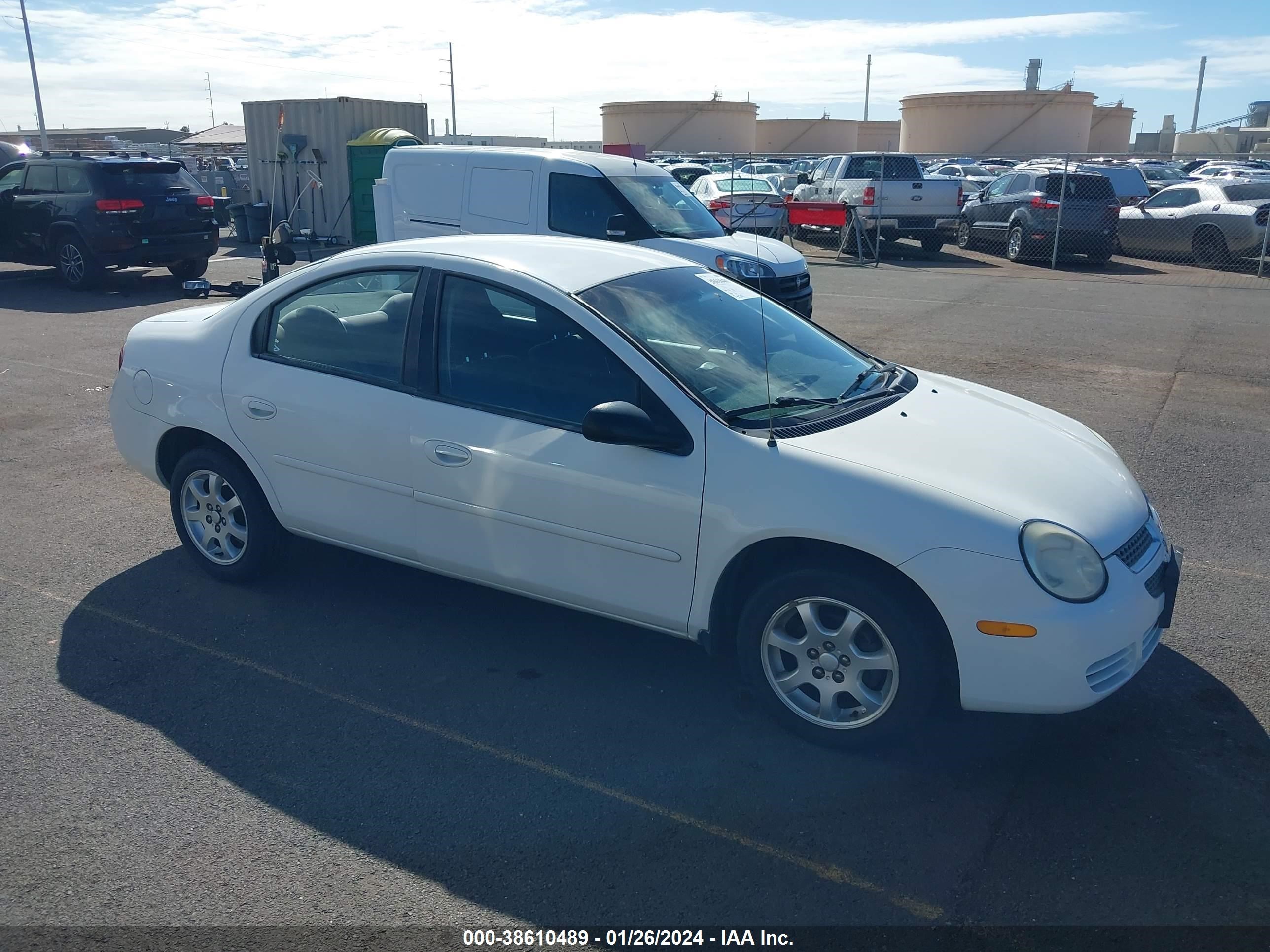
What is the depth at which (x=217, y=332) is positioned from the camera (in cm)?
489

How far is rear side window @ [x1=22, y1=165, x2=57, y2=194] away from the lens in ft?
48.2

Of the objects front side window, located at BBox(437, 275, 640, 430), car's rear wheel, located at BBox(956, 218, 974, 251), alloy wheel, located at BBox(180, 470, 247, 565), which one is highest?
front side window, located at BBox(437, 275, 640, 430)

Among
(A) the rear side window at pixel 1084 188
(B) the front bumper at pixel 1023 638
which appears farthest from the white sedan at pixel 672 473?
(A) the rear side window at pixel 1084 188

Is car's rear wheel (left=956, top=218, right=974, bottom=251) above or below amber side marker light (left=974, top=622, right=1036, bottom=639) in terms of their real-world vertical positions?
below

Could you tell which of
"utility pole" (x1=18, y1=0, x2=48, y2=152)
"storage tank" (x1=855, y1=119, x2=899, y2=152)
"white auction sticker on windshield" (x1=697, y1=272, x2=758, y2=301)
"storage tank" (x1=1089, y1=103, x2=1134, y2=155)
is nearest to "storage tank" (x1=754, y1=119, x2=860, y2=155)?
"storage tank" (x1=855, y1=119, x2=899, y2=152)

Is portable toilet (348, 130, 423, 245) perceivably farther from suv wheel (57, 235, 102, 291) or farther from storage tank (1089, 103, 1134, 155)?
storage tank (1089, 103, 1134, 155)

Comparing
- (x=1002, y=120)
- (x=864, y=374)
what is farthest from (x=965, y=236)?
(x=1002, y=120)

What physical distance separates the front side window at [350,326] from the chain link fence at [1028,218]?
13.7 metres

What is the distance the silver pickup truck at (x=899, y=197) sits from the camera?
20391mm

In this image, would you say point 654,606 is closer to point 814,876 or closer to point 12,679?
point 814,876

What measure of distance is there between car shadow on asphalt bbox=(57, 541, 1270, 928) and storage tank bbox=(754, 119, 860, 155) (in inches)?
2629

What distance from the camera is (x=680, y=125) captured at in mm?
60188

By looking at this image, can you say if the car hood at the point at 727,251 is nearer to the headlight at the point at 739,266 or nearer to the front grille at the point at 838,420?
the headlight at the point at 739,266

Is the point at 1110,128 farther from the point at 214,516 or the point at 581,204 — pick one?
the point at 214,516
